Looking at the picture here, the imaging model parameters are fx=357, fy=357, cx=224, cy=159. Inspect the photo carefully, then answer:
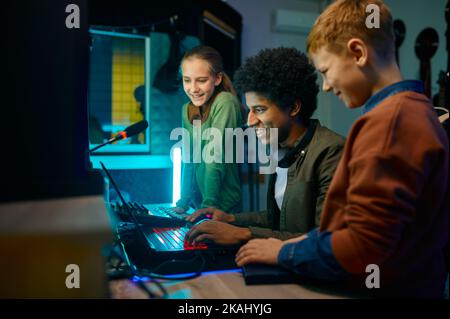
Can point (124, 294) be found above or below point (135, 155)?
below

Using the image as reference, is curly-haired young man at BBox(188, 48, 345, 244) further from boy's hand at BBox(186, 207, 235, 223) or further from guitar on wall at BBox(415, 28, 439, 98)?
guitar on wall at BBox(415, 28, 439, 98)

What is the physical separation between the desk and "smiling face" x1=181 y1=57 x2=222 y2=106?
0.64 meters

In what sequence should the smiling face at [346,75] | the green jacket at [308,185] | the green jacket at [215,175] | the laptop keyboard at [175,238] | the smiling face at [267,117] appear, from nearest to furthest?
the smiling face at [346,75] → the laptop keyboard at [175,238] → the green jacket at [308,185] → the smiling face at [267,117] → the green jacket at [215,175]

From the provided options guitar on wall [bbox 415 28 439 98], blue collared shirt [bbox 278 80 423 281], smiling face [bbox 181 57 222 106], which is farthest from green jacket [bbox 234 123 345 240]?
guitar on wall [bbox 415 28 439 98]

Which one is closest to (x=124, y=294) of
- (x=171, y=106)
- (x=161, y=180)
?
(x=161, y=180)

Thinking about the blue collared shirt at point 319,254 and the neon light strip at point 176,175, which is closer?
the blue collared shirt at point 319,254

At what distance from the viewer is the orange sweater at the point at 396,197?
463mm

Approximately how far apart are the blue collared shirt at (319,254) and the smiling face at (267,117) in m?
0.42

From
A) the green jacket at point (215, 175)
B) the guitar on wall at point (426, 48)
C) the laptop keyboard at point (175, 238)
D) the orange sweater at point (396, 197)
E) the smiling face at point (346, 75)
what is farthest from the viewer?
the guitar on wall at point (426, 48)

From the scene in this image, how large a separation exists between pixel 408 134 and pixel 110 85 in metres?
0.90

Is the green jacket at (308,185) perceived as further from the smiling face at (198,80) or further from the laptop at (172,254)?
the smiling face at (198,80)

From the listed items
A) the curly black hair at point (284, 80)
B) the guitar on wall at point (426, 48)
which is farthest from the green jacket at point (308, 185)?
the guitar on wall at point (426, 48)
